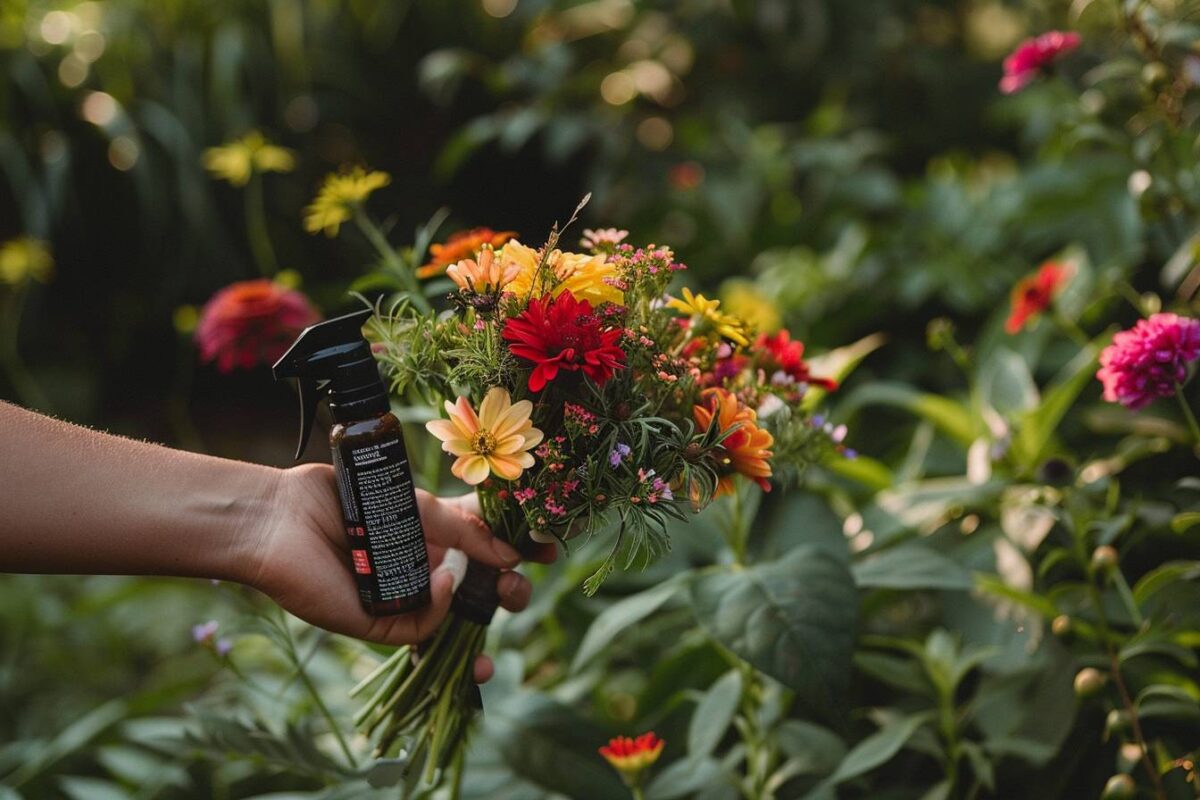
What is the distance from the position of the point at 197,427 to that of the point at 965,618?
1.69m

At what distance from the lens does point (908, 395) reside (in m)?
1.26

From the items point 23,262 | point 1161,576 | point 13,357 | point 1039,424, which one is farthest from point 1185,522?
point 13,357

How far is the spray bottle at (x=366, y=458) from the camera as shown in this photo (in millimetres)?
691

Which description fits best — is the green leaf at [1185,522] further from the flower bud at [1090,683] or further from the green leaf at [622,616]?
the green leaf at [622,616]

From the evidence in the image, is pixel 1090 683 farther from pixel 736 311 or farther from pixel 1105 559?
pixel 736 311

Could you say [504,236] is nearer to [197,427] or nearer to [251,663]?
[251,663]

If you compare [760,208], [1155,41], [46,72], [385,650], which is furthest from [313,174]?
[1155,41]

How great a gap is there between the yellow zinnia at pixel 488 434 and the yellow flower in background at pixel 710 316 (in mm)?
138

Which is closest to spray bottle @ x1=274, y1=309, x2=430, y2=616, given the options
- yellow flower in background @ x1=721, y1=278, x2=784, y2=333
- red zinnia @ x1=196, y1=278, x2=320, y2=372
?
red zinnia @ x1=196, y1=278, x2=320, y2=372

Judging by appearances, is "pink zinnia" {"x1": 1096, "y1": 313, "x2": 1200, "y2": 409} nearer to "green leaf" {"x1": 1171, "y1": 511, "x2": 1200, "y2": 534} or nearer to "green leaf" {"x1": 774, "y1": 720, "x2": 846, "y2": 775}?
"green leaf" {"x1": 1171, "y1": 511, "x2": 1200, "y2": 534}

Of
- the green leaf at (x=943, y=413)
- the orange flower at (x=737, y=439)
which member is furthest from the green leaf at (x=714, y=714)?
the green leaf at (x=943, y=413)

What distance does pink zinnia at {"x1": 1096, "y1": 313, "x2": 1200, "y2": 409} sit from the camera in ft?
2.59

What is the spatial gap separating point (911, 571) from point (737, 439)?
0.35m

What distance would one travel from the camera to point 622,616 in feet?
2.98
